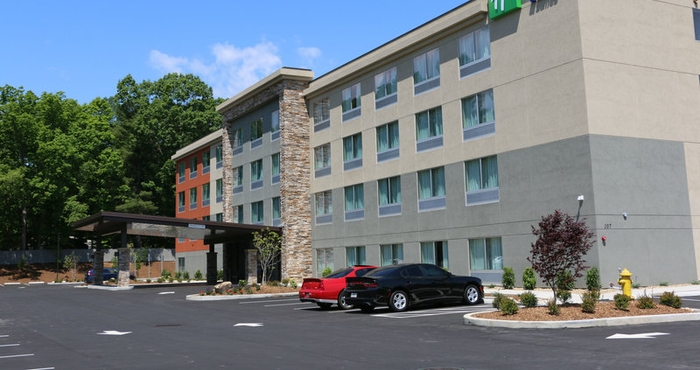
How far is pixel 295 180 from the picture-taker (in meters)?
44.9

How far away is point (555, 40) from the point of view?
27812 millimetres

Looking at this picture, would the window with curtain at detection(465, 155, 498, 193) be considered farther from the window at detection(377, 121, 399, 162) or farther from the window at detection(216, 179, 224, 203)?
the window at detection(216, 179, 224, 203)

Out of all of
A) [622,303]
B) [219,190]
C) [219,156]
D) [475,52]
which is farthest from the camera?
[219,190]

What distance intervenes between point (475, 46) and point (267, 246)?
17.4m

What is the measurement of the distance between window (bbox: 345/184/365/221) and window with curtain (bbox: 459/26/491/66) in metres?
10.9

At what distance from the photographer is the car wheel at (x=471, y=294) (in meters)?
21.9

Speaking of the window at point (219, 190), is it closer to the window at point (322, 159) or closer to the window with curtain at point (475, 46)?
the window at point (322, 159)

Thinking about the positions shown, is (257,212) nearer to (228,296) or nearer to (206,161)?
(206,161)

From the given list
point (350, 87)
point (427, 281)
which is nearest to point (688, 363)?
point (427, 281)

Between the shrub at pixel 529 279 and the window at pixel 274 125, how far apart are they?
77.1 feet

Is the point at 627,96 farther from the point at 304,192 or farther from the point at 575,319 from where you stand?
the point at 304,192

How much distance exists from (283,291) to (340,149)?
11.9m

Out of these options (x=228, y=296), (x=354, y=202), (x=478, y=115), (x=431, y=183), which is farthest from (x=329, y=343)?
(x=354, y=202)

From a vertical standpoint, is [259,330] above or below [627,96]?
below
